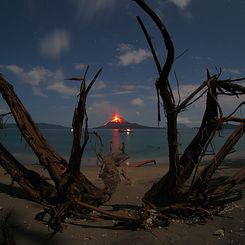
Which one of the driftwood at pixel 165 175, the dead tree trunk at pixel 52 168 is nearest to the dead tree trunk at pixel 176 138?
the driftwood at pixel 165 175

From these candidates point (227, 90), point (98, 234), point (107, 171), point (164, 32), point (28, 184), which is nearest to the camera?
point (164, 32)

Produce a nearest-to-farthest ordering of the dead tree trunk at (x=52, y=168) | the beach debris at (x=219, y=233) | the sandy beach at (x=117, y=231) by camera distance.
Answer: the sandy beach at (x=117, y=231), the beach debris at (x=219, y=233), the dead tree trunk at (x=52, y=168)

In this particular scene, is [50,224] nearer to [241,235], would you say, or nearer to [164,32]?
[241,235]

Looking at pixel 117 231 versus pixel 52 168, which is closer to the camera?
pixel 117 231

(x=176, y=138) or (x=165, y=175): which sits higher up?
(x=176, y=138)

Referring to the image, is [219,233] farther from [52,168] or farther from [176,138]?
[52,168]

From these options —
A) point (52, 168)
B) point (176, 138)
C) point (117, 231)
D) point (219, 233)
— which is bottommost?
point (117, 231)

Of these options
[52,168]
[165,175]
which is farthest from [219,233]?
[52,168]

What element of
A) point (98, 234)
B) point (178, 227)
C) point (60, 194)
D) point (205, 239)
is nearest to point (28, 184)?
point (60, 194)

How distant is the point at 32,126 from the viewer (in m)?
6.46

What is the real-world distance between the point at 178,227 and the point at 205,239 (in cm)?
56

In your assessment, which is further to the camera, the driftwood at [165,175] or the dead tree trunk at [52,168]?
the dead tree trunk at [52,168]

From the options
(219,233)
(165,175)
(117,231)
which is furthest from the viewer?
(165,175)

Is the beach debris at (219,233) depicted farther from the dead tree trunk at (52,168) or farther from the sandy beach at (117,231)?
the dead tree trunk at (52,168)
